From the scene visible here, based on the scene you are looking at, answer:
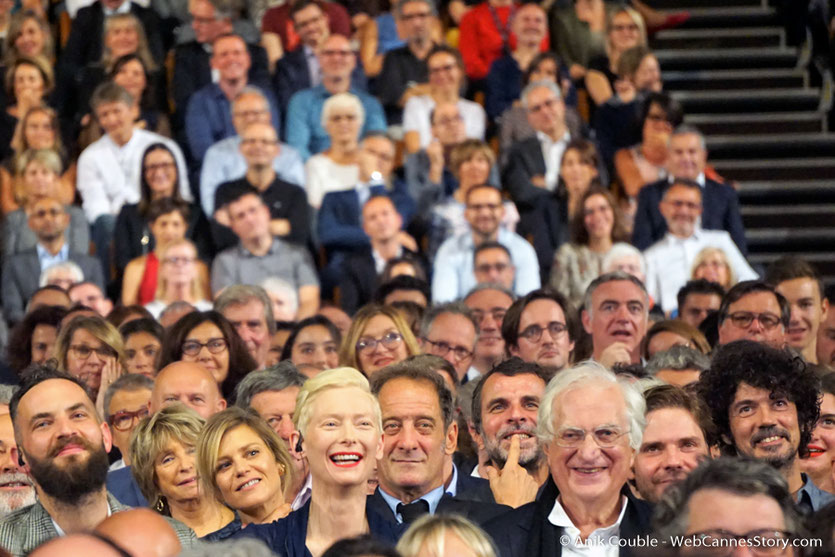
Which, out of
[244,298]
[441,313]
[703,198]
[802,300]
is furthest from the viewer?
[703,198]

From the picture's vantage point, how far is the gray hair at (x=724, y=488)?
13.8ft

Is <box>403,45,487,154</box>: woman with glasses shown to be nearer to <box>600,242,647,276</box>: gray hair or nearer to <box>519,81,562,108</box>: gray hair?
<box>519,81,562,108</box>: gray hair

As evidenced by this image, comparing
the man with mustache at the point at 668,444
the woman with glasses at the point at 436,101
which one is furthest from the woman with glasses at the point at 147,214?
the man with mustache at the point at 668,444

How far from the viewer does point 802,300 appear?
846 cm

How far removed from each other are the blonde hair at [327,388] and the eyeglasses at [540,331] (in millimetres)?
2490

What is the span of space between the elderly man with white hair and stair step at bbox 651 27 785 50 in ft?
29.3

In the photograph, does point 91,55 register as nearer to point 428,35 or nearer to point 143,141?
point 143,141

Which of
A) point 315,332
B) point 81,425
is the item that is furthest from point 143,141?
point 81,425

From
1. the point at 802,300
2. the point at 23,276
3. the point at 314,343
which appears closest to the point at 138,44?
→ the point at 23,276

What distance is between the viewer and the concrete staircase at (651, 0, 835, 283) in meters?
12.5

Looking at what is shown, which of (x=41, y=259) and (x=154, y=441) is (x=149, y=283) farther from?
(x=154, y=441)

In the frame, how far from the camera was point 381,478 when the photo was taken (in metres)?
5.79

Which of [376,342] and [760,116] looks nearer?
[376,342]

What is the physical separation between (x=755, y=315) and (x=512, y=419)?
73.0 inches
